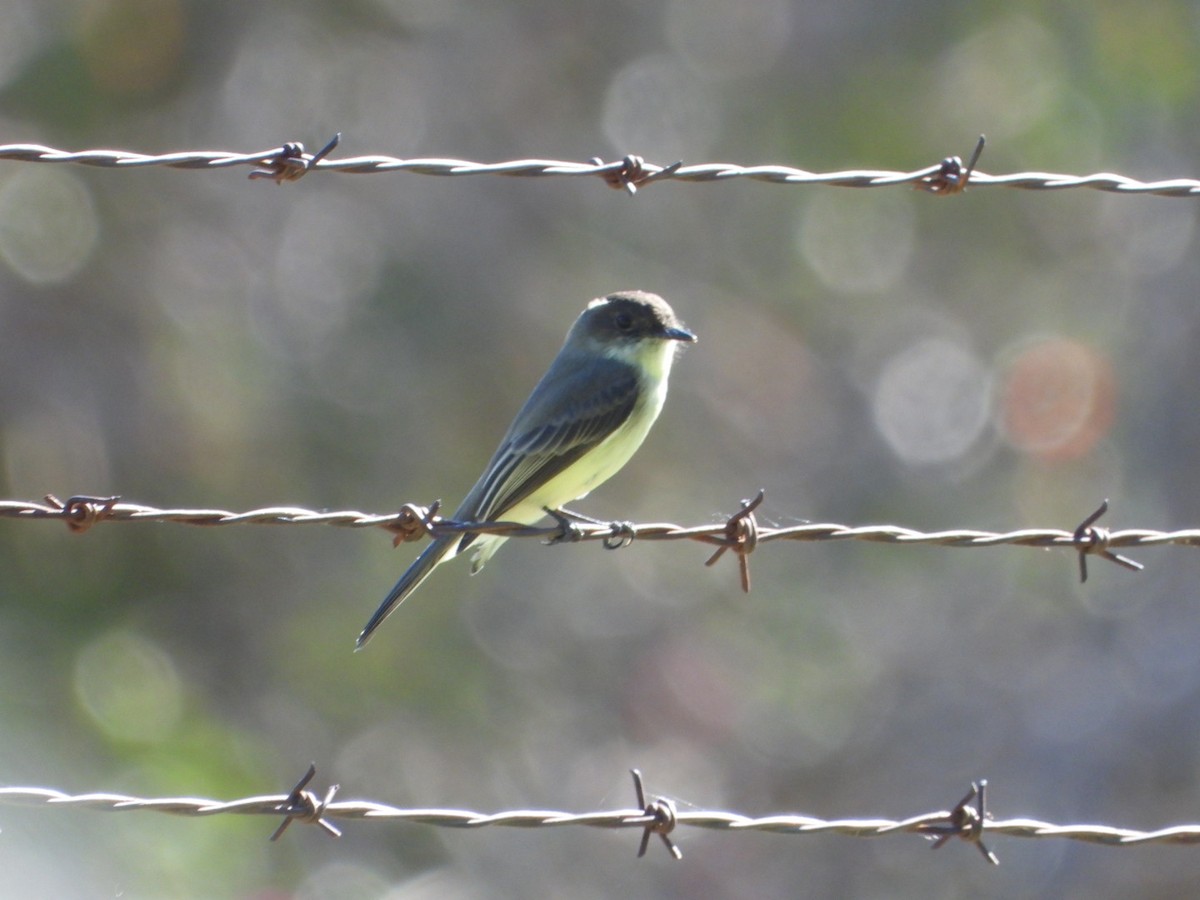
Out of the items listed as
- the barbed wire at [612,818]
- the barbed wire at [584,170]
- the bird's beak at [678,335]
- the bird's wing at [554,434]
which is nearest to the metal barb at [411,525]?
the barbed wire at [612,818]

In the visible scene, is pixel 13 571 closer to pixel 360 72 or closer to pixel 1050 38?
pixel 360 72

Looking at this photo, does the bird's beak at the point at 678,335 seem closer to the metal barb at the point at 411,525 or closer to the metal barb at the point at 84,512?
the metal barb at the point at 411,525

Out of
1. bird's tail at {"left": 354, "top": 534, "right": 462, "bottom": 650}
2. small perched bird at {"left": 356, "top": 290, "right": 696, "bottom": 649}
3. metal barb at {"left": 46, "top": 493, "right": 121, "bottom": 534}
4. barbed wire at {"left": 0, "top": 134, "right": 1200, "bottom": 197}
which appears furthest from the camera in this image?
small perched bird at {"left": 356, "top": 290, "right": 696, "bottom": 649}

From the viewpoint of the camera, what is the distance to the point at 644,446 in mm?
13320

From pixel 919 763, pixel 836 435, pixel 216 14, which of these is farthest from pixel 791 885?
pixel 216 14

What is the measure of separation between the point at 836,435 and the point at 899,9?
4.52m

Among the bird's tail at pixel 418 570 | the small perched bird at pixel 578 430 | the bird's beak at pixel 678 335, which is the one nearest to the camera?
the bird's tail at pixel 418 570

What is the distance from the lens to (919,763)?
1200 centimetres

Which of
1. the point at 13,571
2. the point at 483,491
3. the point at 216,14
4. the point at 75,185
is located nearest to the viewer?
the point at 483,491

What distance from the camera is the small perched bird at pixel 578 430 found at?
5.30 m

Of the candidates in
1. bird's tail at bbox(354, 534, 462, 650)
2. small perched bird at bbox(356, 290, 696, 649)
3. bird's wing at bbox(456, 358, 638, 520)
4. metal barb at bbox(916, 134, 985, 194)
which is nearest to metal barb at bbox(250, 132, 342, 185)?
metal barb at bbox(916, 134, 985, 194)

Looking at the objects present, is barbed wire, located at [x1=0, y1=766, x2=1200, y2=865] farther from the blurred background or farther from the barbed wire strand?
the blurred background

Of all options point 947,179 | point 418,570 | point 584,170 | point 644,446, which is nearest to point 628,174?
point 584,170

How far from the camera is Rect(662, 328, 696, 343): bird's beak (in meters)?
5.47
